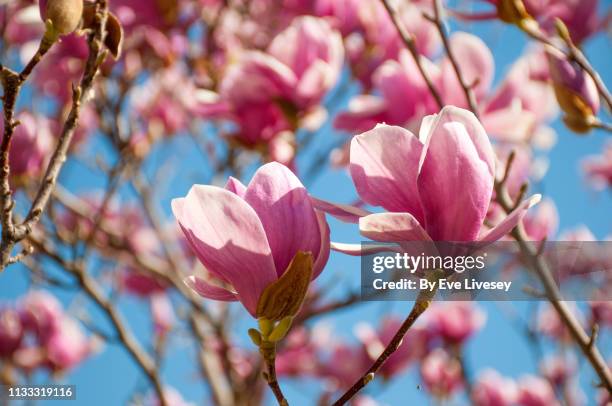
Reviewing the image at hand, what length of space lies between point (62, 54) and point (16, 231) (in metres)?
0.91

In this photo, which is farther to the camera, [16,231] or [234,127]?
[234,127]

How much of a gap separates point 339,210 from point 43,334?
184cm

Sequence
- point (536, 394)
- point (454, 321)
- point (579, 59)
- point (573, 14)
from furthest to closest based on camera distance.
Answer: point (454, 321), point (536, 394), point (573, 14), point (579, 59)

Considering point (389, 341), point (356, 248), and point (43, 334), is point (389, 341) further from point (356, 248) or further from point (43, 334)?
point (356, 248)

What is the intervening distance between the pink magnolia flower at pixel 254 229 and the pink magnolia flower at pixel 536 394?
5.03 ft

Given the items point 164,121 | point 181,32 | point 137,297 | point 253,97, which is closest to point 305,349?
point 137,297

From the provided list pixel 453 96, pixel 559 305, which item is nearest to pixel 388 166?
pixel 559 305

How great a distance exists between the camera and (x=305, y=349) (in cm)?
255

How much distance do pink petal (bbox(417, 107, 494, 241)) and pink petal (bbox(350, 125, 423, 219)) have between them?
0.01 metres

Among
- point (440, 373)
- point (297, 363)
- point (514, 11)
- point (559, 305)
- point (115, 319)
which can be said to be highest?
point (514, 11)

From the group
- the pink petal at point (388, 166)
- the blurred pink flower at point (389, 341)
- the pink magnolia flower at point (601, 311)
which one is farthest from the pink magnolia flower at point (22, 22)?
the pink magnolia flower at point (601, 311)

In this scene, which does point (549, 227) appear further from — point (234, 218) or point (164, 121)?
point (164, 121)

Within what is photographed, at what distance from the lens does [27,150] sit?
1281 millimetres

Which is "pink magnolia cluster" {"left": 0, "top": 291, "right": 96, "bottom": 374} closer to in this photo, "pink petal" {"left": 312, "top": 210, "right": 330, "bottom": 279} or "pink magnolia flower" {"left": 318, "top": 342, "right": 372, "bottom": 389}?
"pink magnolia flower" {"left": 318, "top": 342, "right": 372, "bottom": 389}
